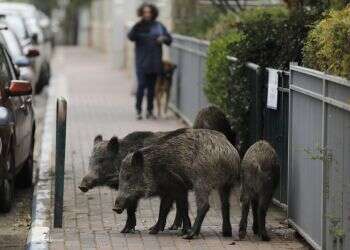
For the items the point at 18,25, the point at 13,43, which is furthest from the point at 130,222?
the point at 18,25

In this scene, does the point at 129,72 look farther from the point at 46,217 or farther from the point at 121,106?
the point at 46,217

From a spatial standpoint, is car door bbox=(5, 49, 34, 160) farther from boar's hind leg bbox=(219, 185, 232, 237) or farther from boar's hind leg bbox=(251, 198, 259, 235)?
boar's hind leg bbox=(251, 198, 259, 235)

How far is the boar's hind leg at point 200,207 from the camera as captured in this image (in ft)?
30.3

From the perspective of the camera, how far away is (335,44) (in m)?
7.99

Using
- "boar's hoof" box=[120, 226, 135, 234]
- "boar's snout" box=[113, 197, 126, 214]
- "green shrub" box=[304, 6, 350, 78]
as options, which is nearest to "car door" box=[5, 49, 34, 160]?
"boar's hoof" box=[120, 226, 135, 234]

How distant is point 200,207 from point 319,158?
1.37 meters

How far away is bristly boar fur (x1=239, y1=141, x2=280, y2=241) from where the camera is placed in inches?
367

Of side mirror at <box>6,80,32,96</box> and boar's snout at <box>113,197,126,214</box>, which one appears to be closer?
boar's snout at <box>113,197,126,214</box>

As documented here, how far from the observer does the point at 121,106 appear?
2283 cm

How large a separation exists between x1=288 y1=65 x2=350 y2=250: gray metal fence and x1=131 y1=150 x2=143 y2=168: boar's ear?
131cm

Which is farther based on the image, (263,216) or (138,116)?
(138,116)

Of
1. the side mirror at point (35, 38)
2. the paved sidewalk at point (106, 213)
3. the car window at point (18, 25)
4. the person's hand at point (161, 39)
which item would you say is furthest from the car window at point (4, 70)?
the side mirror at point (35, 38)

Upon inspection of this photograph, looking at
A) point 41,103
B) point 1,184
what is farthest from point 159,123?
point 1,184

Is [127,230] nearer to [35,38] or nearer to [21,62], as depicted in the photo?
[21,62]
